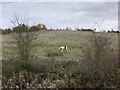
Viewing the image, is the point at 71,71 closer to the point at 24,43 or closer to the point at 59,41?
the point at 24,43

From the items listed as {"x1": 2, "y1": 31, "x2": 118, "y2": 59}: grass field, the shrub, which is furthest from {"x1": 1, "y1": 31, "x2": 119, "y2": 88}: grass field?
{"x1": 2, "y1": 31, "x2": 118, "y2": 59}: grass field

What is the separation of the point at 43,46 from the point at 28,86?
13389 mm

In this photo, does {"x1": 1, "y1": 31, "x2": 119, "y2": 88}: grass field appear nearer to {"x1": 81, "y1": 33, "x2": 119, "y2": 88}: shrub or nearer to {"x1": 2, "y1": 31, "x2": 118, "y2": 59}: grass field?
{"x1": 81, "y1": 33, "x2": 119, "y2": 88}: shrub

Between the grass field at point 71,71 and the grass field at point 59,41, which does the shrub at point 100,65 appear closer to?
the grass field at point 71,71

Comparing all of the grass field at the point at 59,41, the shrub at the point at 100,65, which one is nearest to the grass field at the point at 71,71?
the shrub at the point at 100,65

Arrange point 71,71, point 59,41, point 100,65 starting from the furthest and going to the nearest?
1. point 59,41
2. point 71,71
3. point 100,65

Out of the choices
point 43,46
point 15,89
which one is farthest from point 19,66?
point 43,46

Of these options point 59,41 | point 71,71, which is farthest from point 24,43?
point 59,41

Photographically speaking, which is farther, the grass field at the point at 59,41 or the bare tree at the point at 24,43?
the grass field at the point at 59,41

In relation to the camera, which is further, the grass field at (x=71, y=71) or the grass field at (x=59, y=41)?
the grass field at (x=59, y=41)

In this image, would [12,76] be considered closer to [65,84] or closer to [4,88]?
[4,88]

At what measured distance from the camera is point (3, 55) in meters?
24.8

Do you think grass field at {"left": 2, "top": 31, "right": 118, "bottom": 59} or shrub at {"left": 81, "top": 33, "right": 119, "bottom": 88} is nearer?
shrub at {"left": 81, "top": 33, "right": 119, "bottom": 88}

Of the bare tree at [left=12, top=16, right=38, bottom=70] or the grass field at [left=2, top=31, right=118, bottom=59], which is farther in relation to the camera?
the grass field at [left=2, top=31, right=118, bottom=59]
